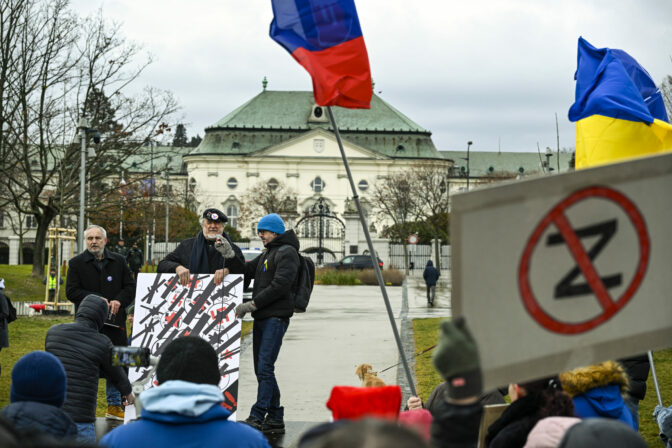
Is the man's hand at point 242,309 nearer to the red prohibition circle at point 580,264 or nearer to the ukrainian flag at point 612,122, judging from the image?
the ukrainian flag at point 612,122

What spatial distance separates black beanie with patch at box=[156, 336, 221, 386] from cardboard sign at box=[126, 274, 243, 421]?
3759mm

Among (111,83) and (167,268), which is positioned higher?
(111,83)

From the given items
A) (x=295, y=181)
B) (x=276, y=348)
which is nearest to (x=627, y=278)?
(x=276, y=348)

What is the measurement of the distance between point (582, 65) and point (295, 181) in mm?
93314

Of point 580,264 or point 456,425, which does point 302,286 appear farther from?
point 580,264

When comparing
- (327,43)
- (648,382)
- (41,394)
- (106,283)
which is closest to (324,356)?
(648,382)

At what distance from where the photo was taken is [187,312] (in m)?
7.47

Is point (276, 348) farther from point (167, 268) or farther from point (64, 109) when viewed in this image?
point (64, 109)

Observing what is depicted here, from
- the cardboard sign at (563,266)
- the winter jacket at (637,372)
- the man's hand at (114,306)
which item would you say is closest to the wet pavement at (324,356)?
the man's hand at (114,306)

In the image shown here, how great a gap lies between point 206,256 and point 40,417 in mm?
4318

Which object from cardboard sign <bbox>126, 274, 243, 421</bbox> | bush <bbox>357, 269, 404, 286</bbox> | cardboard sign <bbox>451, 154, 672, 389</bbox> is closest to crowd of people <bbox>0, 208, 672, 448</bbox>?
cardboard sign <bbox>451, 154, 672, 389</bbox>

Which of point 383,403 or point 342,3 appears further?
point 342,3

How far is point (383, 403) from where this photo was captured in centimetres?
345

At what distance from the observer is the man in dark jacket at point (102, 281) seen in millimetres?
8273
